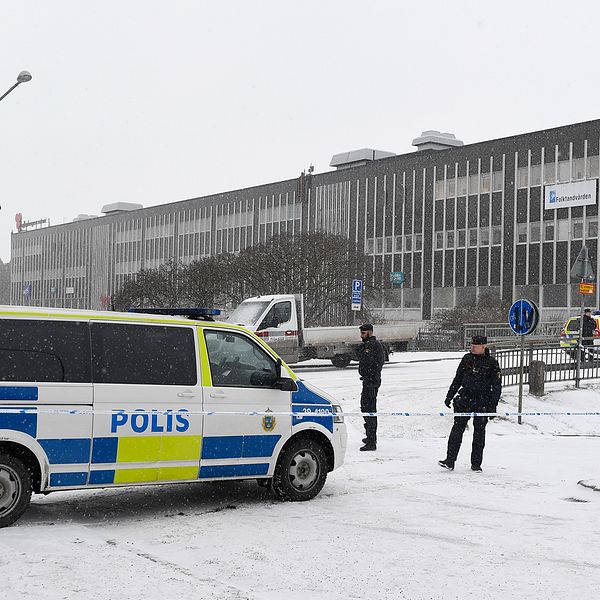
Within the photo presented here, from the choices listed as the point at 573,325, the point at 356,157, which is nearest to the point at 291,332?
the point at 573,325

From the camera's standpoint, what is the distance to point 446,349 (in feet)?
139

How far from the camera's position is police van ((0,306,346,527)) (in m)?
7.70

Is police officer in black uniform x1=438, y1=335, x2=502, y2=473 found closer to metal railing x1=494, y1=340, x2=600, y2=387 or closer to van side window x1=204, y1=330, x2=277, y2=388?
van side window x1=204, y1=330, x2=277, y2=388

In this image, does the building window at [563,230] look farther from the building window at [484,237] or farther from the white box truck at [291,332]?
the white box truck at [291,332]

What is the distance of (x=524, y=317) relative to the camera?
1730cm

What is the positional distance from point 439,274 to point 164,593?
61.9 metres

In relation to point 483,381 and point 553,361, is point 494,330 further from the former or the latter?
point 483,381

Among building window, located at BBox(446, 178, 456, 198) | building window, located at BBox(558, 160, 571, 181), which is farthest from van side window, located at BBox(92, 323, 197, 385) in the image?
building window, located at BBox(446, 178, 456, 198)

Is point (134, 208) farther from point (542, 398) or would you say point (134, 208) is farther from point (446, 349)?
point (542, 398)

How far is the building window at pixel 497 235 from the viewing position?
206ft

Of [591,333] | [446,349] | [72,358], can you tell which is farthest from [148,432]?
[446,349]

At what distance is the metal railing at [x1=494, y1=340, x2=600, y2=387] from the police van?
1140 centimetres

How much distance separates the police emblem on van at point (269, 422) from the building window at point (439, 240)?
5895cm

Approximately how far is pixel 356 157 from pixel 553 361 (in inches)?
2197
